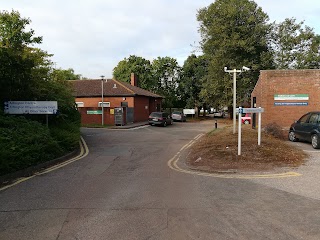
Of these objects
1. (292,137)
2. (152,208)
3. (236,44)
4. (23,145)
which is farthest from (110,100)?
(152,208)

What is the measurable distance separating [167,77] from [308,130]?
49147mm

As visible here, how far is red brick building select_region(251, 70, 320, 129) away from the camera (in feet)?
65.9

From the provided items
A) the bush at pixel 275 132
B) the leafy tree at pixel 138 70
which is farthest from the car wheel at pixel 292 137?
the leafy tree at pixel 138 70

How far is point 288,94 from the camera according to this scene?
20.3 metres

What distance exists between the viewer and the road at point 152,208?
4.73 metres

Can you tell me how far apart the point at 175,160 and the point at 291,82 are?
1185 cm

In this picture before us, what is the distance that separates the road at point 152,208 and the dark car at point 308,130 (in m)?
7.07

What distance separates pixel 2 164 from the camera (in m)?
8.45

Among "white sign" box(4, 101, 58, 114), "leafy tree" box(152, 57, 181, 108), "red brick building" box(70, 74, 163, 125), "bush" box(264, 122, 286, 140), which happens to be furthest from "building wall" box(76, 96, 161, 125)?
"white sign" box(4, 101, 58, 114)

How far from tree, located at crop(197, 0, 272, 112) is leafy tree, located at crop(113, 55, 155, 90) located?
64.2 feet

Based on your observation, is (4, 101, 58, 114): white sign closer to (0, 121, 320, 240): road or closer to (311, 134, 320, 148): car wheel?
(0, 121, 320, 240): road

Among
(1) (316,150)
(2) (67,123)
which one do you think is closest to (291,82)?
(1) (316,150)

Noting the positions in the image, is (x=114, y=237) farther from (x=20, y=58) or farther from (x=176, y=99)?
(x=176, y=99)

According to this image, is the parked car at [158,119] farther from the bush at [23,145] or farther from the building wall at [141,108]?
the bush at [23,145]
